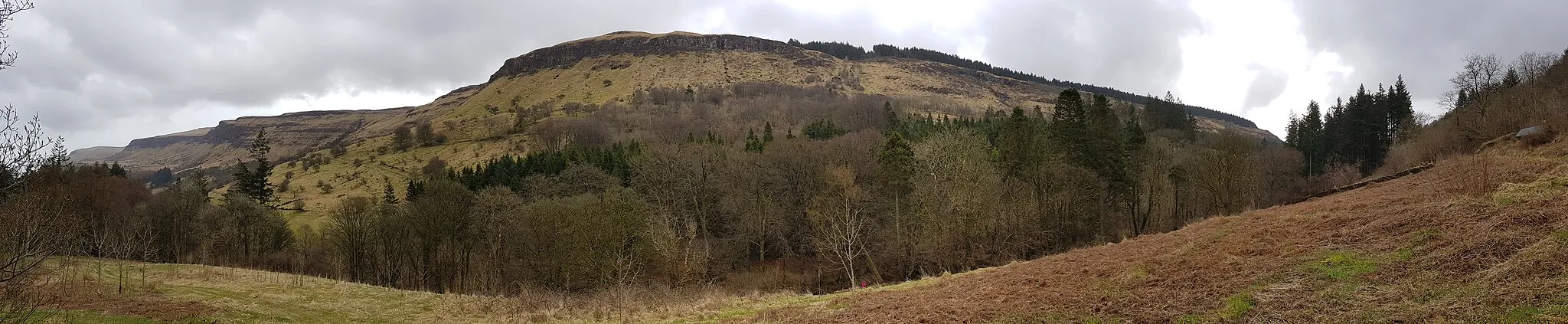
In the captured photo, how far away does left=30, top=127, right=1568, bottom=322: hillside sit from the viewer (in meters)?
8.18

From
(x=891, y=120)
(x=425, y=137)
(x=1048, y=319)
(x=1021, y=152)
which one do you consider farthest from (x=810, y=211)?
(x=425, y=137)

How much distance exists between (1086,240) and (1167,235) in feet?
85.3

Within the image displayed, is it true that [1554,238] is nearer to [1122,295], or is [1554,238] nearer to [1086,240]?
[1122,295]

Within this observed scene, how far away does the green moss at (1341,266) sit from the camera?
383 inches

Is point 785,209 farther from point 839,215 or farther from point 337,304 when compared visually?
point 337,304

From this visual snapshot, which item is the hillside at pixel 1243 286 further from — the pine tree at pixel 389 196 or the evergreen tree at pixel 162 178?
the evergreen tree at pixel 162 178

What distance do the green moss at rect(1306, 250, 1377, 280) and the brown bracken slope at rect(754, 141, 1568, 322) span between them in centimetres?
4

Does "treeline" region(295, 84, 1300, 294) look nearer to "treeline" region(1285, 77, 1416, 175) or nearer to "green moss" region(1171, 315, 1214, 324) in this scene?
"treeline" region(1285, 77, 1416, 175)

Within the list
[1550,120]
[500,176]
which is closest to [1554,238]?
[1550,120]

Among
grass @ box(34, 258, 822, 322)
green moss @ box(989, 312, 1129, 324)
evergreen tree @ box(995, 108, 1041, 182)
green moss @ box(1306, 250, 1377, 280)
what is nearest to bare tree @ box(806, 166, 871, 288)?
evergreen tree @ box(995, 108, 1041, 182)

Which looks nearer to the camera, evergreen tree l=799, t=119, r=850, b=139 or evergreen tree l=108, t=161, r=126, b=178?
evergreen tree l=108, t=161, r=126, b=178

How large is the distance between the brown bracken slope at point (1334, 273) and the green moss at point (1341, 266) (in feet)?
0.12

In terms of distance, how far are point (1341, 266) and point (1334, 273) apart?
0.48m

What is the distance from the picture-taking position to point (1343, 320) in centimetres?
794
